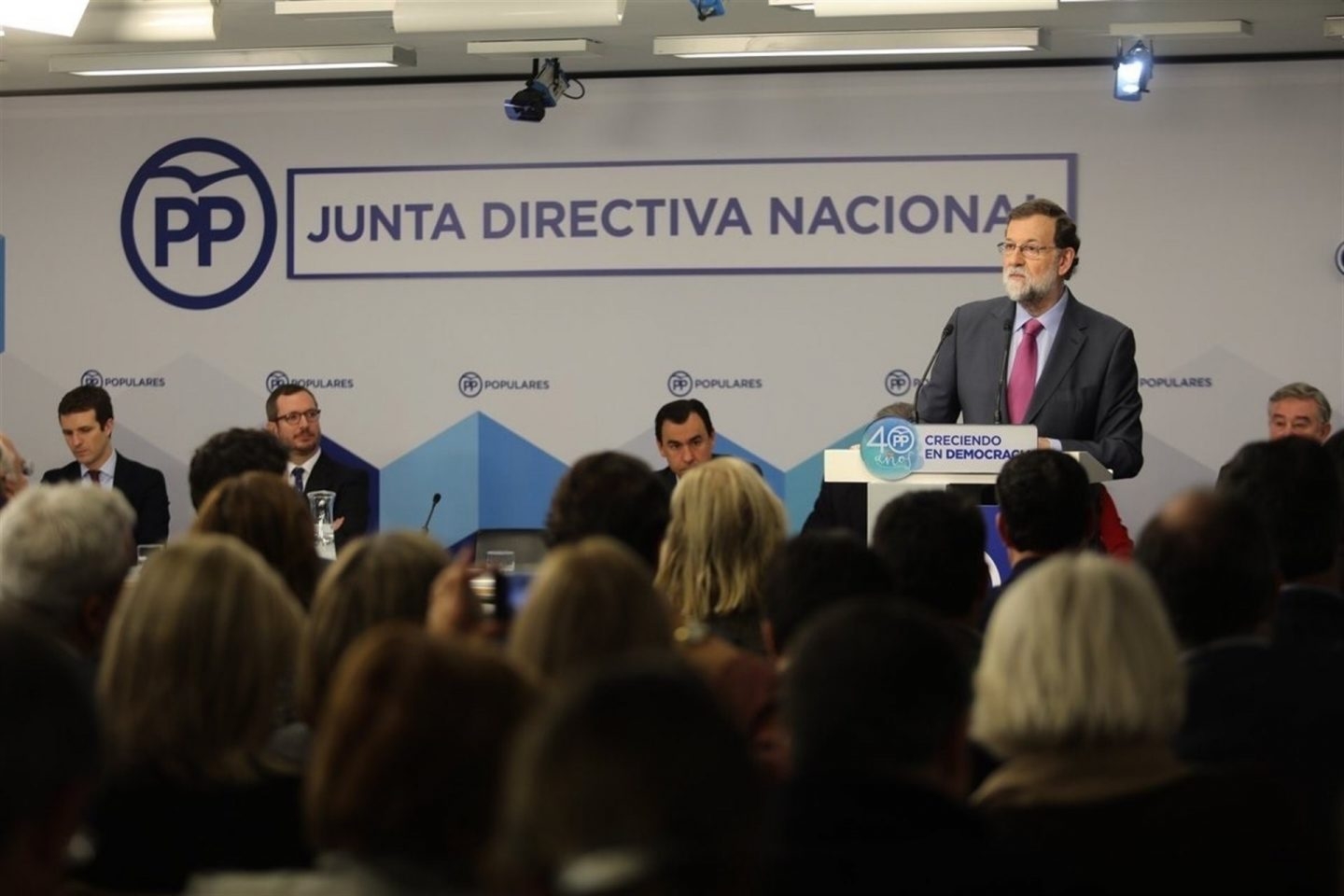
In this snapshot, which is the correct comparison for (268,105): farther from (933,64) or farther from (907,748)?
(907,748)

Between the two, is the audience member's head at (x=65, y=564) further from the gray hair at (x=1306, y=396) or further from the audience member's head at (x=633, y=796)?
the gray hair at (x=1306, y=396)

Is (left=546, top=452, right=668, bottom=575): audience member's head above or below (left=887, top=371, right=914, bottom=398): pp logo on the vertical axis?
below

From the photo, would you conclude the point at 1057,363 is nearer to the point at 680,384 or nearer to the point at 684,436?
the point at 684,436

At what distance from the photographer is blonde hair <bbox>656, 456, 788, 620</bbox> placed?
379 cm

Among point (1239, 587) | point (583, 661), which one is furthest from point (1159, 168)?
point (583, 661)

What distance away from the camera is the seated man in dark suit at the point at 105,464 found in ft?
27.2

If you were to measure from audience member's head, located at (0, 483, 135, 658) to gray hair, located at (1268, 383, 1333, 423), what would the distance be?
19.2 ft

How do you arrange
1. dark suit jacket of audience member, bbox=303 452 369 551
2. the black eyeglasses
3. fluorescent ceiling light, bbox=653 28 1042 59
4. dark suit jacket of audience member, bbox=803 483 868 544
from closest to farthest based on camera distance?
dark suit jacket of audience member, bbox=803 483 868 544 → fluorescent ceiling light, bbox=653 28 1042 59 → dark suit jacket of audience member, bbox=303 452 369 551 → the black eyeglasses

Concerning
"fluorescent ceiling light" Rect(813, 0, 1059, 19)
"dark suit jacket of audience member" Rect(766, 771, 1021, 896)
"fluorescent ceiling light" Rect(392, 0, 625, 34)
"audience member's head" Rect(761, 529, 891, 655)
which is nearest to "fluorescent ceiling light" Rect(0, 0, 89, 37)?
"fluorescent ceiling light" Rect(392, 0, 625, 34)

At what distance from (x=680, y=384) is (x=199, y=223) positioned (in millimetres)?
2711

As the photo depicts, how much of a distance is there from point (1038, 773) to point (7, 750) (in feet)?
3.84

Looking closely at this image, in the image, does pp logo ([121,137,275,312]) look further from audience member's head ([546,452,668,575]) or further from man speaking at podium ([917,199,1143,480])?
audience member's head ([546,452,668,575])

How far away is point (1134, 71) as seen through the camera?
8.02 meters

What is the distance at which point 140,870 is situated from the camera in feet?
7.57
